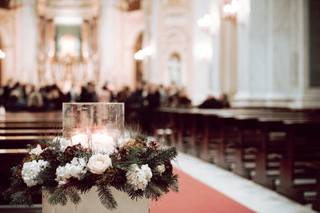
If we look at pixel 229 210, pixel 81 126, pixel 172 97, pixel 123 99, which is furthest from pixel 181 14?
pixel 81 126

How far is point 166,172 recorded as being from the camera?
286 cm

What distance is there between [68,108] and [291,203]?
4671 mm

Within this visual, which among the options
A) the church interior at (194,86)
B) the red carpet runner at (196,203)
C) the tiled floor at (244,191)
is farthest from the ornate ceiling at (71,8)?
the red carpet runner at (196,203)

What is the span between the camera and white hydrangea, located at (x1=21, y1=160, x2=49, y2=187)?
9.01ft

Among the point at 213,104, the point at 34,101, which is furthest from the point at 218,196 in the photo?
the point at 34,101

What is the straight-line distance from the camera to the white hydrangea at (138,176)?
265 centimetres

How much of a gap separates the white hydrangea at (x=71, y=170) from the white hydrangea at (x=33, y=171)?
0.12 meters

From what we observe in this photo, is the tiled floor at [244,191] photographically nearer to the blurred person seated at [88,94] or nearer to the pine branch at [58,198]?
the pine branch at [58,198]

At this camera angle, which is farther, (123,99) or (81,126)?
(123,99)

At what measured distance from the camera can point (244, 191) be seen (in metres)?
7.84

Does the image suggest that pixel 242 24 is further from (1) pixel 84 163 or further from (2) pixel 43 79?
(2) pixel 43 79

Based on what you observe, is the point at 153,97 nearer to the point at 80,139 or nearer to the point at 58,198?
the point at 80,139

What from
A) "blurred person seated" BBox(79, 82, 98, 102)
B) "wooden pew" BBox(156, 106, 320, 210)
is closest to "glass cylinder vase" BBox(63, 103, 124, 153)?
"wooden pew" BBox(156, 106, 320, 210)

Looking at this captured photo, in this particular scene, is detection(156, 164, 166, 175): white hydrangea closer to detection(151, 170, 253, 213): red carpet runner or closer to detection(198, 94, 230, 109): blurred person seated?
detection(151, 170, 253, 213): red carpet runner
